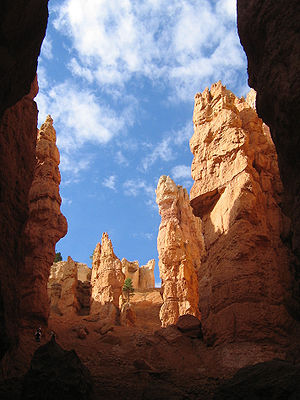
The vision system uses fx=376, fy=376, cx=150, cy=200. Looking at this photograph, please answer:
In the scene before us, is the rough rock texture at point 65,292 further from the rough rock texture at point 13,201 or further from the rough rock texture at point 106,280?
the rough rock texture at point 13,201

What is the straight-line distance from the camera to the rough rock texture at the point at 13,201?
944 cm

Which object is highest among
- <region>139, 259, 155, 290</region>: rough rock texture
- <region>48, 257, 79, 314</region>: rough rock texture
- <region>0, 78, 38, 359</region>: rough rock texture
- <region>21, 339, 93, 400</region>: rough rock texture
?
<region>139, 259, 155, 290</region>: rough rock texture

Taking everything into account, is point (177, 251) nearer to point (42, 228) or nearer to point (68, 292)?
point (68, 292)

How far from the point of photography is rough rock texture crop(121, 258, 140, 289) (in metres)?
63.4

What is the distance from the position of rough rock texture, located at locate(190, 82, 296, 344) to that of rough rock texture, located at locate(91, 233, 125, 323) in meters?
15.5

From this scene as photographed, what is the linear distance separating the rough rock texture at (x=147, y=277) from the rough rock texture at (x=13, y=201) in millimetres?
55579

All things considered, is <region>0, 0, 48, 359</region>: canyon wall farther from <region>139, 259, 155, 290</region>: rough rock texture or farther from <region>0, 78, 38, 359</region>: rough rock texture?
<region>139, 259, 155, 290</region>: rough rock texture

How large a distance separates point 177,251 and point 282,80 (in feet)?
101

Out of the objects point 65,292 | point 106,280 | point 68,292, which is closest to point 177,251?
point 106,280

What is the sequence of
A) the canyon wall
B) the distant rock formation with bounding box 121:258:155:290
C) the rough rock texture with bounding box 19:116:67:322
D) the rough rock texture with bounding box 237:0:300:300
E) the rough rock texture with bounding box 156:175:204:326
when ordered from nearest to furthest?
the canyon wall, the rough rock texture with bounding box 237:0:300:300, the rough rock texture with bounding box 19:116:67:322, the rough rock texture with bounding box 156:175:204:326, the distant rock formation with bounding box 121:258:155:290

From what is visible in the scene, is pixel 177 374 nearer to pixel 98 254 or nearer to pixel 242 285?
pixel 242 285

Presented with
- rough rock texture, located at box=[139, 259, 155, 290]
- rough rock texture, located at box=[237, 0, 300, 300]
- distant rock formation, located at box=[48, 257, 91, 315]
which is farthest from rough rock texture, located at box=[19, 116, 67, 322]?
rough rock texture, located at box=[139, 259, 155, 290]

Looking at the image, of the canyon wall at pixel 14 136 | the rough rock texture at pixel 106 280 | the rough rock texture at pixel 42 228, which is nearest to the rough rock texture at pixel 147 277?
the rough rock texture at pixel 106 280

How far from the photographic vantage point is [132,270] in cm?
6631
